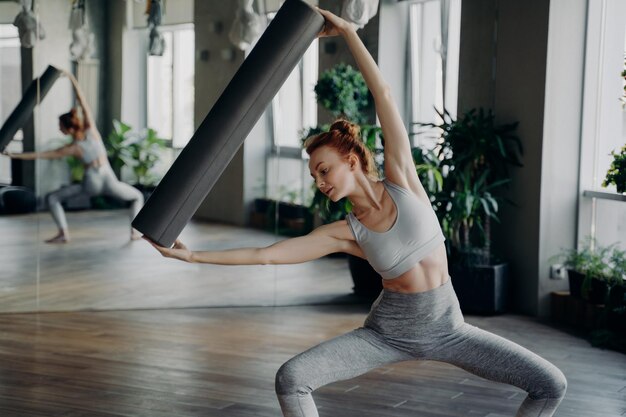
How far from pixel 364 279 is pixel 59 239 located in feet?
6.71

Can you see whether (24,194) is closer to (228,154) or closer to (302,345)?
(302,345)

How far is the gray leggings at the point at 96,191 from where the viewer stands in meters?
5.91

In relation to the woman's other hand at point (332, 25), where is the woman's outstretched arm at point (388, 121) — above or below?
below

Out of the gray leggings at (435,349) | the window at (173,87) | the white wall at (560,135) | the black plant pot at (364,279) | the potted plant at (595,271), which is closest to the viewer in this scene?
the gray leggings at (435,349)

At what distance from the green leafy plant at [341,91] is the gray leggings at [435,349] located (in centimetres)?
350

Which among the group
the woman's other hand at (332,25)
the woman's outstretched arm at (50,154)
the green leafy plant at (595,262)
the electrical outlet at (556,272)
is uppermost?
the woman's other hand at (332,25)

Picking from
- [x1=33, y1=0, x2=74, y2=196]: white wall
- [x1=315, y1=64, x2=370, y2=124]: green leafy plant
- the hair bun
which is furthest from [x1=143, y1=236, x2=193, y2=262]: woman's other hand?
[x1=315, y1=64, x2=370, y2=124]: green leafy plant

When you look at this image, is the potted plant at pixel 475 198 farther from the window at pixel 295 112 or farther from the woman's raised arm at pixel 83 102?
the woman's raised arm at pixel 83 102

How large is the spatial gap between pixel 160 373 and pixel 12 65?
238cm

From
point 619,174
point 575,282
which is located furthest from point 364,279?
point 619,174

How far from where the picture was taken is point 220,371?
4.49 m

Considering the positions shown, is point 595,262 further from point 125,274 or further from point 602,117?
point 125,274

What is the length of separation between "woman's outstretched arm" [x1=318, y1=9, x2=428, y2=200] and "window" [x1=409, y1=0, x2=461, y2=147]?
3567mm

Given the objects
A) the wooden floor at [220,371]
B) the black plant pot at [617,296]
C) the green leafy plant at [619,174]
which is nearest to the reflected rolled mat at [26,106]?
the wooden floor at [220,371]
